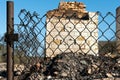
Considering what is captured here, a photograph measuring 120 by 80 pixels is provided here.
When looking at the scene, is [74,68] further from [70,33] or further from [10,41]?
[10,41]

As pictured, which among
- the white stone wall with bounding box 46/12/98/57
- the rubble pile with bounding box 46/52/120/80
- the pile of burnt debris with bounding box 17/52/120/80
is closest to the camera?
the white stone wall with bounding box 46/12/98/57

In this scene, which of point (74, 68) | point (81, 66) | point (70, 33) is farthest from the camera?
point (81, 66)

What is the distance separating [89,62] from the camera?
23.0 ft

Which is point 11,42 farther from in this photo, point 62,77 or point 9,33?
point 62,77

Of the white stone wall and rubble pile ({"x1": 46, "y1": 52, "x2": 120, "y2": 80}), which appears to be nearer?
the white stone wall

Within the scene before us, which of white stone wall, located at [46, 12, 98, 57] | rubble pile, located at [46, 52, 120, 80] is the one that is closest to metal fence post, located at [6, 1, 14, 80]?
white stone wall, located at [46, 12, 98, 57]

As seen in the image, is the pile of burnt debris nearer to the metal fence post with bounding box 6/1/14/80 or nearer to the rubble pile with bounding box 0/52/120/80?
the rubble pile with bounding box 0/52/120/80

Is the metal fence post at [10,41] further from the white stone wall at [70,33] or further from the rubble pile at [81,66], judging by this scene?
the rubble pile at [81,66]

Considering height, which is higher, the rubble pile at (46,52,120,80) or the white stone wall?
the white stone wall

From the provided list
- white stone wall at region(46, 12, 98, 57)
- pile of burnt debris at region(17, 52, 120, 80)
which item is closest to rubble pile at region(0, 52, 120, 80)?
pile of burnt debris at region(17, 52, 120, 80)

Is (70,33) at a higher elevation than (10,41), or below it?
higher

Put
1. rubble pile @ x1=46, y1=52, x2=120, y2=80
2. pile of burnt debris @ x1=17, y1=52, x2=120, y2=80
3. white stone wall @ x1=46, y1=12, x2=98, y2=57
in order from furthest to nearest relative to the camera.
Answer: pile of burnt debris @ x1=17, y1=52, x2=120, y2=80 < rubble pile @ x1=46, y1=52, x2=120, y2=80 < white stone wall @ x1=46, y1=12, x2=98, y2=57

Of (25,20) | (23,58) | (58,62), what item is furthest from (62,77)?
(25,20)

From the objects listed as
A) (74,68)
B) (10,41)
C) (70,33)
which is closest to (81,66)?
(74,68)
